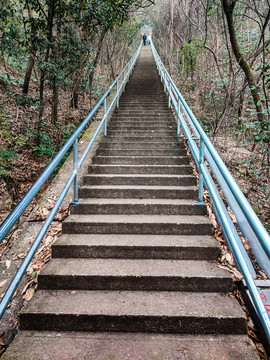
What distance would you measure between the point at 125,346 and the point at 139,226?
3.72 feet

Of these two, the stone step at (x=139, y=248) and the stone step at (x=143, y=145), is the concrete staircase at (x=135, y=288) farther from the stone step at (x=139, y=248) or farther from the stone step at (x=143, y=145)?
the stone step at (x=143, y=145)

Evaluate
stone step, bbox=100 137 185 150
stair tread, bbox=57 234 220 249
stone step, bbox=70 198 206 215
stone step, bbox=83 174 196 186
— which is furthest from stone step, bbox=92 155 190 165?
stair tread, bbox=57 234 220 249

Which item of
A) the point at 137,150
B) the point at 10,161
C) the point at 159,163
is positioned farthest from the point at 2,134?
the point at 159,163

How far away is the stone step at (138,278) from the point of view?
193 cm

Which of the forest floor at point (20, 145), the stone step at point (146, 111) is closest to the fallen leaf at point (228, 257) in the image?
the forest floor at point (20, 145)

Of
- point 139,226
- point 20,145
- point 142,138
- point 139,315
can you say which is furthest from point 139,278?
point 20,145

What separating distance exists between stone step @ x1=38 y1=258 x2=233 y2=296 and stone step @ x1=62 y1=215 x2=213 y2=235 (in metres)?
0.45

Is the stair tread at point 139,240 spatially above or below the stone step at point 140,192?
below

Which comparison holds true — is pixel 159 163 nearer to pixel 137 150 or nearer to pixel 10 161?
pixel 137 150

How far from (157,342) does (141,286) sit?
44 centimetres

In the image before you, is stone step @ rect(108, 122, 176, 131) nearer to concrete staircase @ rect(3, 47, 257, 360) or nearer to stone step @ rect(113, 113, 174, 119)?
stone step @ rect(113, 113, 174, 119)

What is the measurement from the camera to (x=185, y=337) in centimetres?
165

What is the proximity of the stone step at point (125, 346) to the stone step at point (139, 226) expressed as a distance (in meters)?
1.00

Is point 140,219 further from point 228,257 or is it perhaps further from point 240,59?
point 240,59
